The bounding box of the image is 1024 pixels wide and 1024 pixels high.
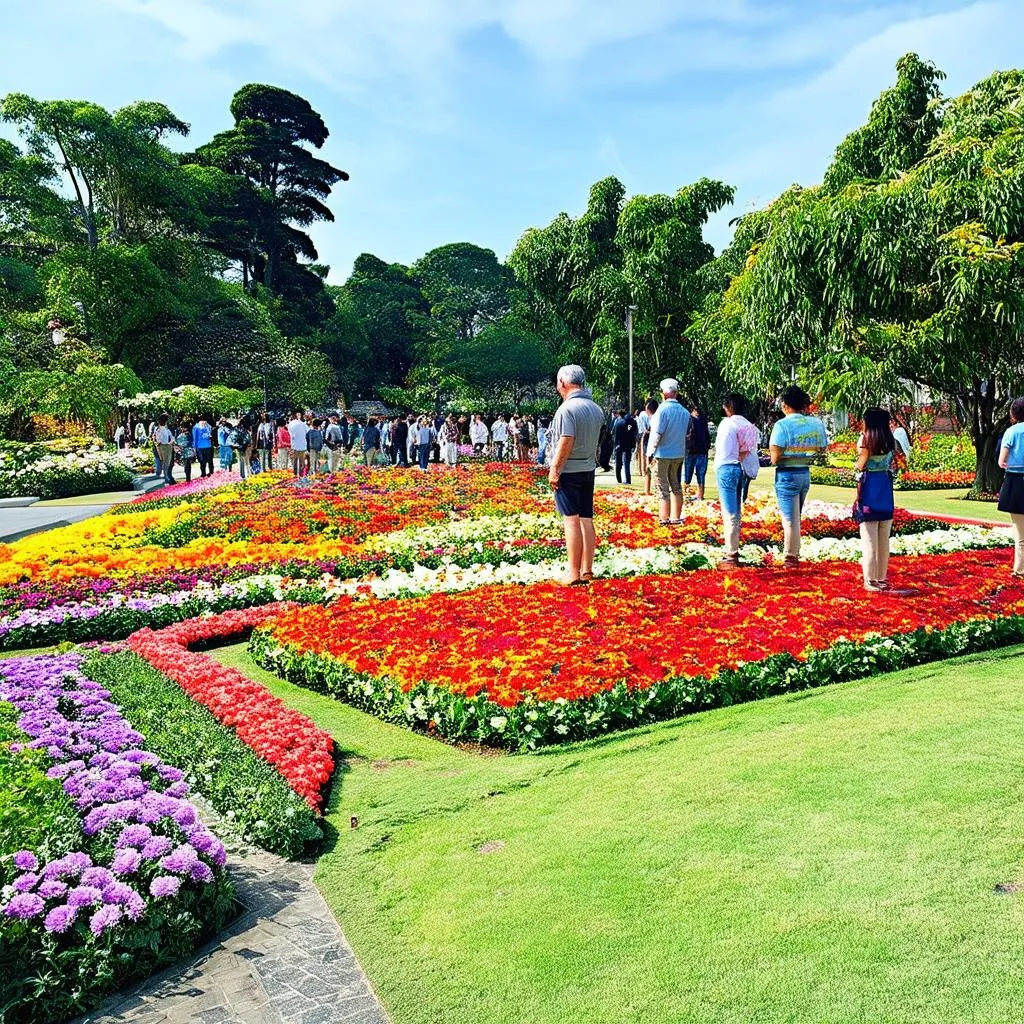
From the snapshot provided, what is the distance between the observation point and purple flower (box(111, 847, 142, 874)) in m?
3.31

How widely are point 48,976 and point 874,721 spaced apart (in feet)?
12.1

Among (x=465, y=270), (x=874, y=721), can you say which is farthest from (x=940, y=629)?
(x=465, y=270)

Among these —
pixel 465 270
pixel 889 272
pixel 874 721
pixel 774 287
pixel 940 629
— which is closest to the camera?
pixel 874 721

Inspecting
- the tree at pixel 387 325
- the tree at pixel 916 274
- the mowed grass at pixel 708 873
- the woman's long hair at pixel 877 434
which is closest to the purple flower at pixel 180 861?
the mowed grass at pixel 708 873

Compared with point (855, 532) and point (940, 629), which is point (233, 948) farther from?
point (855, 532)

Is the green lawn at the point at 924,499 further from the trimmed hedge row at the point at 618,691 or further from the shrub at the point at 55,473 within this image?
the shrub at the point at 55,473

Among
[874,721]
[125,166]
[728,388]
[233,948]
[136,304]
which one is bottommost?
[233,948]

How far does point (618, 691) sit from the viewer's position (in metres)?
5.27

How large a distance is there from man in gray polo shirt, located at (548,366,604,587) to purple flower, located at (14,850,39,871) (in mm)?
4653

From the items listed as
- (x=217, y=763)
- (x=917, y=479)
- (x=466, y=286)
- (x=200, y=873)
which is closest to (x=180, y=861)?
(x=200, y=873)

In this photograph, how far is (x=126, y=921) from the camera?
3.10 m

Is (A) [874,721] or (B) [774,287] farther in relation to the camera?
(B) [774,287]

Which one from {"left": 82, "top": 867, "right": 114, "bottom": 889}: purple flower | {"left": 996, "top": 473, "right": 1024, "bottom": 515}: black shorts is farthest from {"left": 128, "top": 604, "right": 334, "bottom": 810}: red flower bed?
{"left": 996, "top": 473, "right": 1024, "bottom": 515}: black shorts

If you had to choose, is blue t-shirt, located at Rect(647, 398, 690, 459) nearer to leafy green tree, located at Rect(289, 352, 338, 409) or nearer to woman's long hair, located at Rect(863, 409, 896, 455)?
woman's long hair, located at Rect(863, 409, 896, 455)
